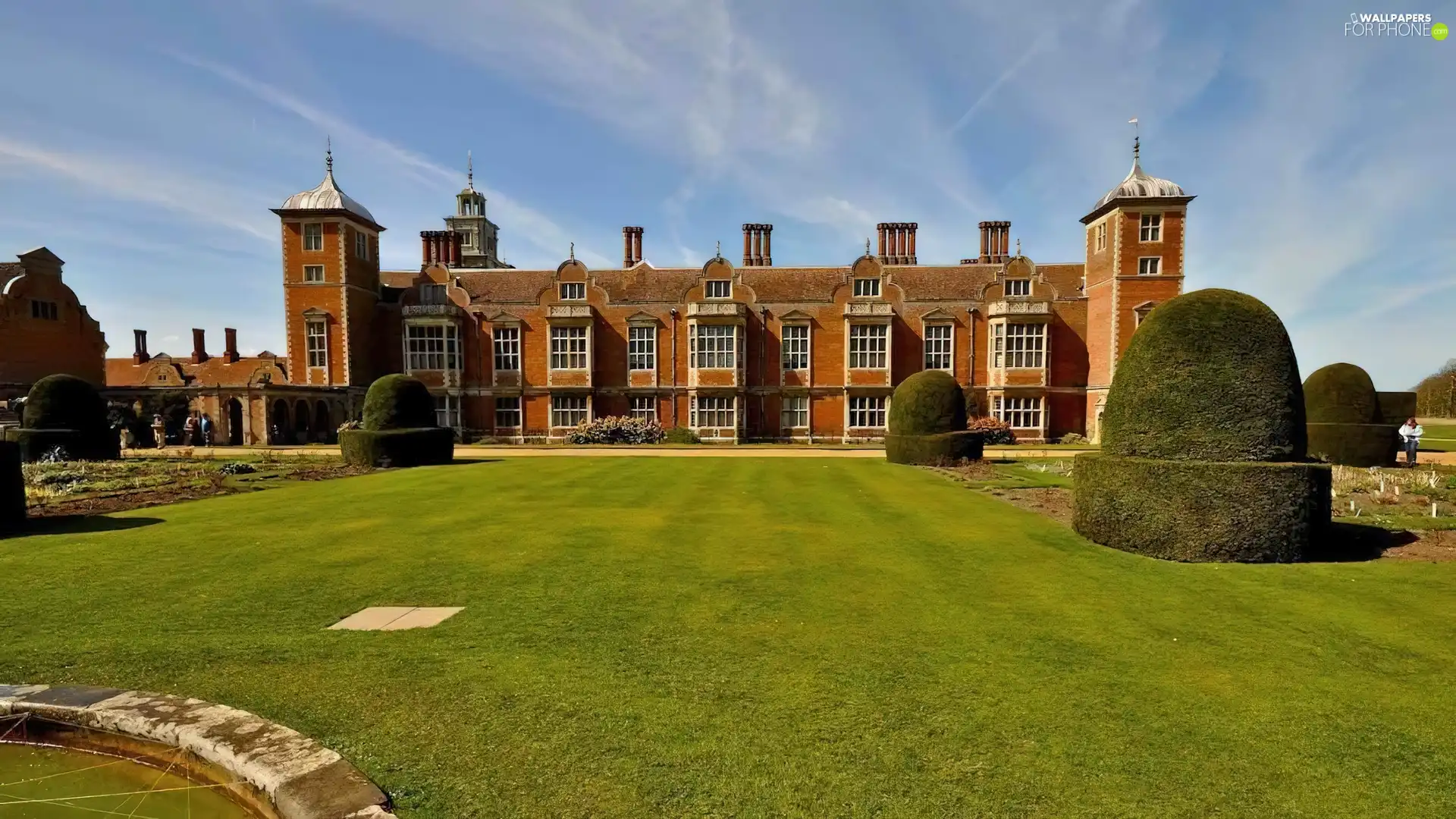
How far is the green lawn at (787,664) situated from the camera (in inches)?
127

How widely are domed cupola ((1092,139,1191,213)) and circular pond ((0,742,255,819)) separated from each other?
1373 inches

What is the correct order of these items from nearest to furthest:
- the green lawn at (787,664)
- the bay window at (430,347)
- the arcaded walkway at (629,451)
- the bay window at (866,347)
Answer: the green lawn at (787,664), the arcaded walkway at (629,451), the bay window at (866,347), the bay window at (430,347)

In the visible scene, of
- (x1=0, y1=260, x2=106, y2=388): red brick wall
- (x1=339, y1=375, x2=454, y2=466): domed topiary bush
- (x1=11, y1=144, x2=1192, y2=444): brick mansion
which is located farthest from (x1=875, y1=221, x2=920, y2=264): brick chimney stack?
(x1=0, y1=260, x2=106, y2=388): red brick wall

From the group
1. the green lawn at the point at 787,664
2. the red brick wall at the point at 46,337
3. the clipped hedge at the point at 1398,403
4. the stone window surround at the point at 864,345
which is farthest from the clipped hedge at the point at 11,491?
the clipped hedge at the point at 1398,403

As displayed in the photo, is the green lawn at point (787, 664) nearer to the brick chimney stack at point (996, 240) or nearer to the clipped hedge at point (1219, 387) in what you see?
the clipped hedge at point (1219, 387)

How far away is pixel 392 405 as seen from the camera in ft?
62.7

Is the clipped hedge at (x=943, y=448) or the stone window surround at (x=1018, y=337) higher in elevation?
the stone window surround at (x=1018, y=337)

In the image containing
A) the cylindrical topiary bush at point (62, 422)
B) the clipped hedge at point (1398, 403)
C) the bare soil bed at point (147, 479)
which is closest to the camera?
the bare soil bed at point (147, 479)

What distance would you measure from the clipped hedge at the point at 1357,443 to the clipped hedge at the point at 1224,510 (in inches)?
535

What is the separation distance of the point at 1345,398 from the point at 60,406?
35534 mm

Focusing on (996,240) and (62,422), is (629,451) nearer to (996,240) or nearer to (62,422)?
(62,422)

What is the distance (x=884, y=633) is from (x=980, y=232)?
34.8m

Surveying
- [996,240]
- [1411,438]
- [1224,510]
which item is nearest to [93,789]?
[1224,510]

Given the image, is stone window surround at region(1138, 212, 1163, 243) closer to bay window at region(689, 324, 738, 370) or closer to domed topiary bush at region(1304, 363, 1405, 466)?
domed topiary bush at region(1304, 363, 1405, 466)
